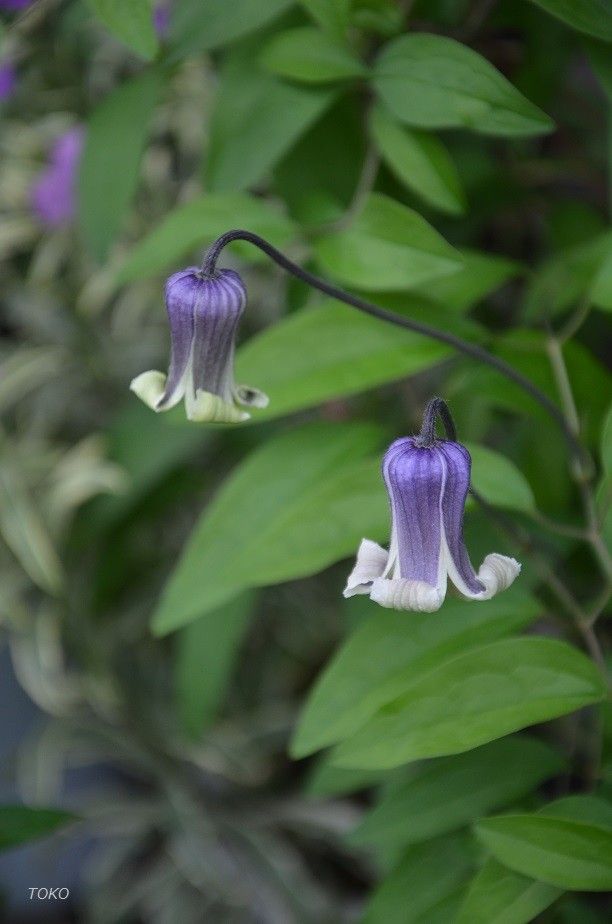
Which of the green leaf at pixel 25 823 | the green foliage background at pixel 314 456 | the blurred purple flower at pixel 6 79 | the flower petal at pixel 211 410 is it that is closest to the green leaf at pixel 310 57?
the green foliage background at pixel 314 456

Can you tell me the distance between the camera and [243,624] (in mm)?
1481

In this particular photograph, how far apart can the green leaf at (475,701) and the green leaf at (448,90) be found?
0.41 meters

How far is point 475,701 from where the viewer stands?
0.71m

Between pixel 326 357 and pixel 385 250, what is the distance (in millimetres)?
111

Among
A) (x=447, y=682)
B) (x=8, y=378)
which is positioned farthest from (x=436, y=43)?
(x=8, y=378)

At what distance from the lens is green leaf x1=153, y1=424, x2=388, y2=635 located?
836 millimetres

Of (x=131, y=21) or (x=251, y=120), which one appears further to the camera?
(x=251, y=120)

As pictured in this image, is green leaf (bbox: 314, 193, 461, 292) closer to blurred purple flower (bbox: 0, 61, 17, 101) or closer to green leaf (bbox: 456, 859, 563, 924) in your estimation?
green leaf (bbox: 456, 859, 563, 924)

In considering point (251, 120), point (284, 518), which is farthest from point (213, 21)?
point (284, 518)

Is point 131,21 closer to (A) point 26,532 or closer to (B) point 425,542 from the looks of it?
(B) point 425,542

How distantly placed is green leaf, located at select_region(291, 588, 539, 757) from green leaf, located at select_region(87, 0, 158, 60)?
498 millimetres

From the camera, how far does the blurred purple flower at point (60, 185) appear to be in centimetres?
167

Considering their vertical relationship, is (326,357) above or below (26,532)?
above

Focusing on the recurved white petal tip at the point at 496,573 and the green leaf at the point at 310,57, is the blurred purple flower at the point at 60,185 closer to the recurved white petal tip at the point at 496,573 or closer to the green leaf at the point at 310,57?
the green leaf at the point at 310,57
